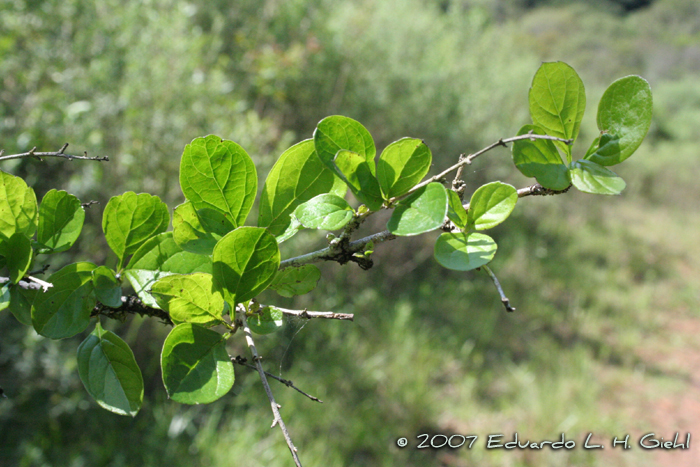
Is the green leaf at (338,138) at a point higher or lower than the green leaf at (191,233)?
higher

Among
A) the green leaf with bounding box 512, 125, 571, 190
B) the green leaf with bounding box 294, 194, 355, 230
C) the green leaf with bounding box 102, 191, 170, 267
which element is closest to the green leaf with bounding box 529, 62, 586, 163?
the green leaf with bounding box 512, 125, 571, 190

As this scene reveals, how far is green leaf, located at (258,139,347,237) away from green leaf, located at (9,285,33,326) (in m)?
0.16

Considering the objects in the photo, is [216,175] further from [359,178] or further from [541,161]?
[541,161]

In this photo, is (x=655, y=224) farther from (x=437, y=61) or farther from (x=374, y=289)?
(x=374, y=289)

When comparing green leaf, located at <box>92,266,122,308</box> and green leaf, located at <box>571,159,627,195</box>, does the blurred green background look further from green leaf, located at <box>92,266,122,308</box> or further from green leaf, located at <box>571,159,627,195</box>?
green leaf, located at <box>571,159,627,195</box>

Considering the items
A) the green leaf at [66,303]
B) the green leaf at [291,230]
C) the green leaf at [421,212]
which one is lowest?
the green leaf at [66,303]

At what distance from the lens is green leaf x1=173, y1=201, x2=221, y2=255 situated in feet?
0.80

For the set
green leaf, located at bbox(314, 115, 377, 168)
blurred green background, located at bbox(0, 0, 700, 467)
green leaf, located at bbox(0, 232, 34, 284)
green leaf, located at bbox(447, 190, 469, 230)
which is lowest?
blurred green background, located at bbox(0, 0, 700, 467)

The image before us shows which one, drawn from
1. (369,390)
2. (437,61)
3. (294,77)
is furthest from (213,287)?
(437,61)

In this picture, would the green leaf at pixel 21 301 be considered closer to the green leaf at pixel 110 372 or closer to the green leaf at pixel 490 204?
the green leaf at pixel 110 372

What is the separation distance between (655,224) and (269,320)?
22.2 feet

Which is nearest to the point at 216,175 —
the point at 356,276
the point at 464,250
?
the point at 464,250

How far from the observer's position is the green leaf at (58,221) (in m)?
0.28

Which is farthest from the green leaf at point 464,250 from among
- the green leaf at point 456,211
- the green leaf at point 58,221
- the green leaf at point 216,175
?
the green leaf at point 58,221
